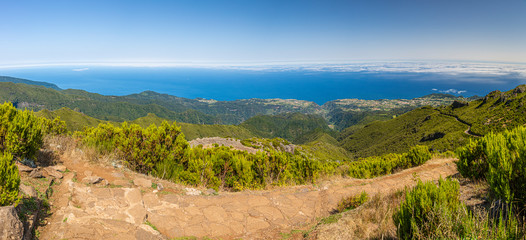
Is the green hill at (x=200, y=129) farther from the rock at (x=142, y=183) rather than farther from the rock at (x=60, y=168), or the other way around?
the rock at (x=142, y=183)

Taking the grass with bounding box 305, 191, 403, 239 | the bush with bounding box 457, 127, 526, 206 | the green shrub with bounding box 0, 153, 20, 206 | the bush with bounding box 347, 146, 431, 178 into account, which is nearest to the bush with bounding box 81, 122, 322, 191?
the bush with bounding box 347, 146, 431, 178

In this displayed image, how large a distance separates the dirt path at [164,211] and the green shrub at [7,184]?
0.86m

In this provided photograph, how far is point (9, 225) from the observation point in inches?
123

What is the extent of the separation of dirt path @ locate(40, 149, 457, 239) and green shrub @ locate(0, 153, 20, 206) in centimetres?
86

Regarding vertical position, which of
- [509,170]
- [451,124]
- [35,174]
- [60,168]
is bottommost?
[451,124]

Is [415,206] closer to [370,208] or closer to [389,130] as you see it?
[370,208]

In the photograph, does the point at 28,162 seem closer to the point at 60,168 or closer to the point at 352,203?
the point at 60,168

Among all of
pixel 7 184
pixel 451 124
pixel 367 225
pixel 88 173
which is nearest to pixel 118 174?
pixel 88 173

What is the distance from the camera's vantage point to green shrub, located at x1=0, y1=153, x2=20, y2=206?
11.4 feet

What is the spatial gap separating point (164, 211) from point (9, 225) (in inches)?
116

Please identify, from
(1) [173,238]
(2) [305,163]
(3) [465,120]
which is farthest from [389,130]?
(1) [173,238]

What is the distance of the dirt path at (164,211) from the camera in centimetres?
449

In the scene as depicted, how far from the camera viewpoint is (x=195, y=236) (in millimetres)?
4996

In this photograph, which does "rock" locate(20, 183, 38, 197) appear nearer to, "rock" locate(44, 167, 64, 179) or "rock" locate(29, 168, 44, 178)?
"rock" locate(29, 168, 44, 178)
